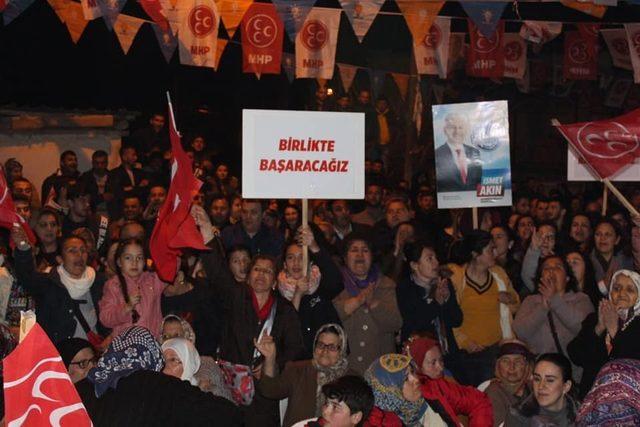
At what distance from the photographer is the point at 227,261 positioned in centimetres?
941

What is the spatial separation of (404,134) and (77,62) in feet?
27.6

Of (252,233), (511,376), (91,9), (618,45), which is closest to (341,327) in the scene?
(511,376)

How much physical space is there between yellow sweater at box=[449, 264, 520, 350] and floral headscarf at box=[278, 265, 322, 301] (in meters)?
1.29

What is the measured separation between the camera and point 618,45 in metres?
20.9

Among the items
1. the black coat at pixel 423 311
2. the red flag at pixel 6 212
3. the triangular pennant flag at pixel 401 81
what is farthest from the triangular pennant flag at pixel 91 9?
the triangular pennant flag at pixel 401 81

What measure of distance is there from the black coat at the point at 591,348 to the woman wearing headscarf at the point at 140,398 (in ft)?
10.3

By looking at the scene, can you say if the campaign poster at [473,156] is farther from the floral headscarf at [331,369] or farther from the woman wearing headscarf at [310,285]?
the floral headscarf at [331,369]

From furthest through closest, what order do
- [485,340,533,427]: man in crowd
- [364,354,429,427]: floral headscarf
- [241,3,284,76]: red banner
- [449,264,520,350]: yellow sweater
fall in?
[241,3,284,76]: red banner
[449,264,520,350]: yellow sweater
[485,340,533,427]: man in crowd
[364,354,429,427]: floral headscarf

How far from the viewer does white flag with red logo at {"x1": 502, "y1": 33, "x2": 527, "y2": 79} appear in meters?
20.8

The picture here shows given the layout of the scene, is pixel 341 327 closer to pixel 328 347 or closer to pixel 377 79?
pixel 328 347

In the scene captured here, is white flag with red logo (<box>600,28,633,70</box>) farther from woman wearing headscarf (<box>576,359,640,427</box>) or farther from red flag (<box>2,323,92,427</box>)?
red flag (<box>2,323,92,427</box>)

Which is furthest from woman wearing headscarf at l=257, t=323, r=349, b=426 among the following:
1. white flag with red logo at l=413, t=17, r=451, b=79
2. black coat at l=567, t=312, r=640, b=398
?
white flag with red logo at l=413, t=17, r=451, b=79

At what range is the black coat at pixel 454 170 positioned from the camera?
440 inches

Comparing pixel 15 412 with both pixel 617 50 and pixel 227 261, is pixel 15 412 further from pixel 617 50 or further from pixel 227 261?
pixel 617 50
